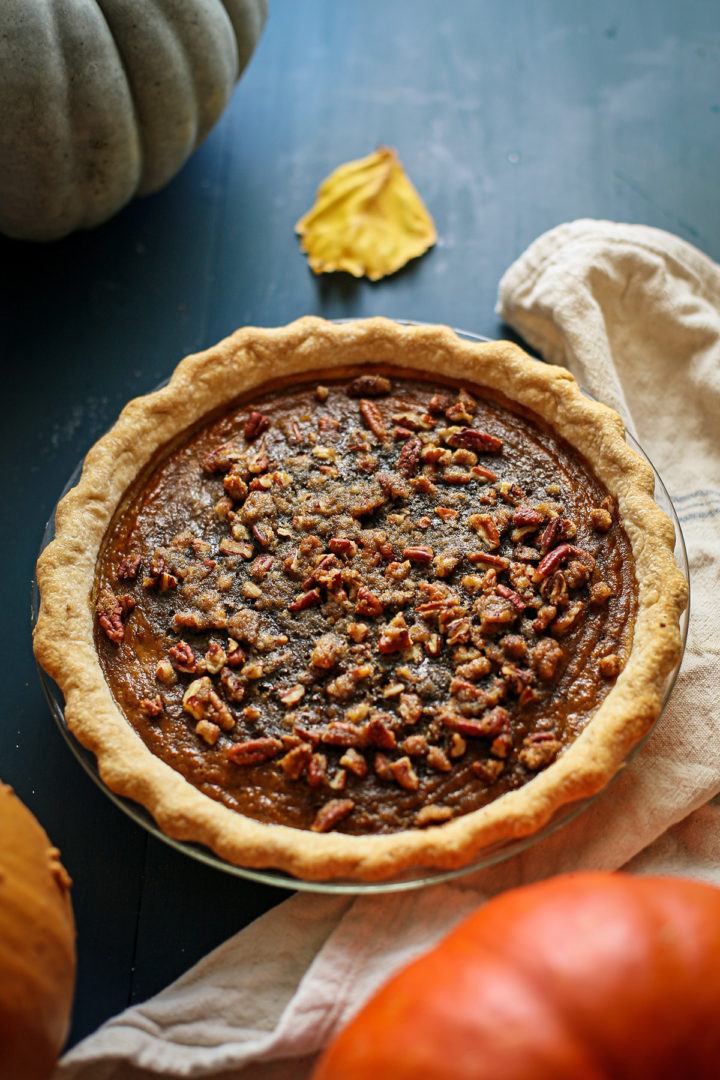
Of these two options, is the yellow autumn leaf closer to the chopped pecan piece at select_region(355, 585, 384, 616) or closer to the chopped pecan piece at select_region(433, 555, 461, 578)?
the chopped pecan piece at select_region(433, 555, 461, 578)

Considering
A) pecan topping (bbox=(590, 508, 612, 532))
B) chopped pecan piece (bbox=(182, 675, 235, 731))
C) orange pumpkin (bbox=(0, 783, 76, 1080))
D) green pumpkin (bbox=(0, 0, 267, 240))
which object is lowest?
orange pumpkin (bbox=(0, 783, 76, 1080))

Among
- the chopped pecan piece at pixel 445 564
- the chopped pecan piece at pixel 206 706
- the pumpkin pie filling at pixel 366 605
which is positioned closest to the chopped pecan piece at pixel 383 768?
the pumpkin pie filling at pixel 366 605

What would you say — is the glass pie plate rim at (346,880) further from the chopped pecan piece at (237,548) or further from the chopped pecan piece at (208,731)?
the chopped pecan piece at (237,548)

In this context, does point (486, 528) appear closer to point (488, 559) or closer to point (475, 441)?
point (488, 559)

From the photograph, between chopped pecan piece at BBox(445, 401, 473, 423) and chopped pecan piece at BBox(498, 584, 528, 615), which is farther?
chopped pecan piece at BBox(445, 401, 473, 423)

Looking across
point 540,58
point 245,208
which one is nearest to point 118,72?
point 245,208

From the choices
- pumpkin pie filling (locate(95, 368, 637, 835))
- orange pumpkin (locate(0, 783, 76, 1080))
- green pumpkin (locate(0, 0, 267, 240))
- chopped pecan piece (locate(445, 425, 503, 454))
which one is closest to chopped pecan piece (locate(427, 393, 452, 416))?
pumpkin pie filling (locate(95, 368, 637, 835))

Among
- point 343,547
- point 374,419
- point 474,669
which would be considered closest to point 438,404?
point 374,419
